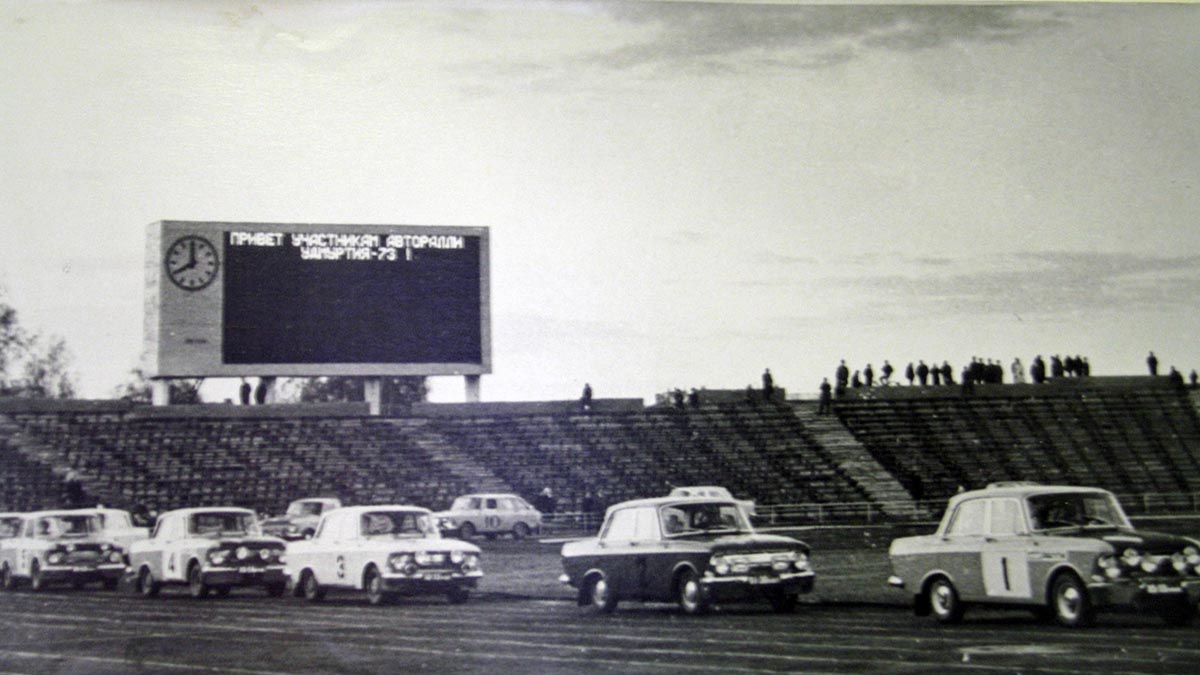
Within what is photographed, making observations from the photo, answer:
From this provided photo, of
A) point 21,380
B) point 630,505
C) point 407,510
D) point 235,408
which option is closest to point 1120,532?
point 630,505

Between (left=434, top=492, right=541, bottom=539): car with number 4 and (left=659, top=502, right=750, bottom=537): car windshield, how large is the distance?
6.85m

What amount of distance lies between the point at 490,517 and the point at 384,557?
22.0 ft

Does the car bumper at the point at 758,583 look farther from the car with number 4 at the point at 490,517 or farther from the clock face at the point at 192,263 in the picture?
the car with number 4 at the point at 490,517

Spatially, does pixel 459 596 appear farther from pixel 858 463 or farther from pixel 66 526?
pixel 858 463

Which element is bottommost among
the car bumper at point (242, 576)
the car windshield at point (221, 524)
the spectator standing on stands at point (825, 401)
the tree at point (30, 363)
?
the car bumper at point (242, 576)

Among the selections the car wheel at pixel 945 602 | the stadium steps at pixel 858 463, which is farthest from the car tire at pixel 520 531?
the car wheel at pixel 945 602

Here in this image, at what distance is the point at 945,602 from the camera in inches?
431

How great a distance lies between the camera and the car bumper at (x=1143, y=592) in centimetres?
957

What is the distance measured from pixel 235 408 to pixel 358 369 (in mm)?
1821

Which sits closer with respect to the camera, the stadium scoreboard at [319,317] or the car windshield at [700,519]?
the car windshield at [700,519]

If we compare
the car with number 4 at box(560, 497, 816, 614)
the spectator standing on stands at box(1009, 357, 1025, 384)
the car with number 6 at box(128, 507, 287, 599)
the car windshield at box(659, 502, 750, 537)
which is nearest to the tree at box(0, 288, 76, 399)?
the car with number 6 at box(128, 507, 287, 599)

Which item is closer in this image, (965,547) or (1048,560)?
(1048,560)

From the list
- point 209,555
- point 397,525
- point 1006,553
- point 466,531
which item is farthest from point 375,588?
point 466,531

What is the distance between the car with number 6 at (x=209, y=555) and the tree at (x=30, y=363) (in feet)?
6.53
